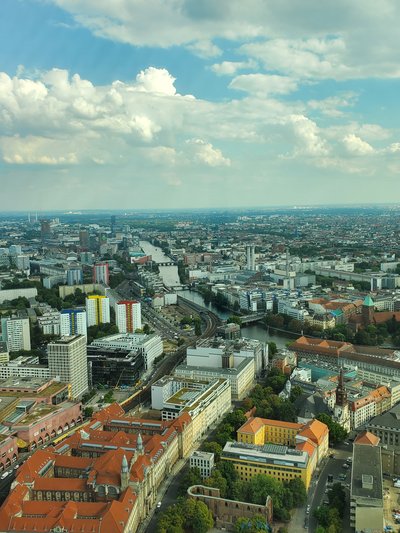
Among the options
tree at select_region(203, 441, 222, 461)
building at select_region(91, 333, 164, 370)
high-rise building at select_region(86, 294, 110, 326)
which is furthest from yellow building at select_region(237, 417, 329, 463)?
high-rise building at select_region(86, 294, 110, 326)

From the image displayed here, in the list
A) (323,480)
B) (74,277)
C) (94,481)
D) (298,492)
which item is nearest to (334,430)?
(323,480)

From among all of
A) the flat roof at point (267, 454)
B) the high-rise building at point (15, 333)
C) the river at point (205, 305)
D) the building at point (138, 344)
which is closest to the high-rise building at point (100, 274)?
the river at point (205, 305)

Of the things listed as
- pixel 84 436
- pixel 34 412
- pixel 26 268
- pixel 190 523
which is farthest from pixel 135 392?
pixel 26 268

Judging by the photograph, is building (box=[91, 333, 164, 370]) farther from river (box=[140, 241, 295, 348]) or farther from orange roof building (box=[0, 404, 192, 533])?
orange roof building (box=[0, 404, 192, 533])

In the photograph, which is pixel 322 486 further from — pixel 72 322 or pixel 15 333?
pixel 15 333

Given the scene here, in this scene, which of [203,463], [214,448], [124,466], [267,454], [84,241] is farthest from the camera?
[84,241]

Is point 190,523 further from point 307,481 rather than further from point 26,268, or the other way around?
point 26,268
